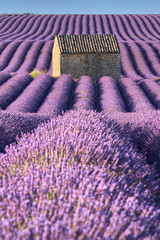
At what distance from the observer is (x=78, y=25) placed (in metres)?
43.1

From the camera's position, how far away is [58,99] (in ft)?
41.1

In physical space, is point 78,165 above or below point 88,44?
below

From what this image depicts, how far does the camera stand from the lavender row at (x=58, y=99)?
10.7m

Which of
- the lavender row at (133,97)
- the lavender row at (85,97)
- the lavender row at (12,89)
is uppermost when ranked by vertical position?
the lavender row at (133,97)

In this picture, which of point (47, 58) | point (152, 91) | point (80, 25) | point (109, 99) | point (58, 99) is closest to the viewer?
point (58, 99)

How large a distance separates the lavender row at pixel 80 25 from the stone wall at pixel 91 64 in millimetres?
17009

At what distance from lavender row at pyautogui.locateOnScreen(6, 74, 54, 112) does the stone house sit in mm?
2936

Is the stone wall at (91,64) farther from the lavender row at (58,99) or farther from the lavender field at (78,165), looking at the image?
the lavender row at (58,99)

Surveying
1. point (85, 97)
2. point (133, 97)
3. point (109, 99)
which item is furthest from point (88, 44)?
point (109, 99)

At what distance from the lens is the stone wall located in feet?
64.1

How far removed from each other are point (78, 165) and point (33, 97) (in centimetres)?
994

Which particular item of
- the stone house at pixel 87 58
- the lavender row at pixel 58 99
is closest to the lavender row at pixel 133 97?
the stone house at pixel 87 58

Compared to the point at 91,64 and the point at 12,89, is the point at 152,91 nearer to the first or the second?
the point at 91,64

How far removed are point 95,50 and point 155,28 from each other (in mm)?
26533
